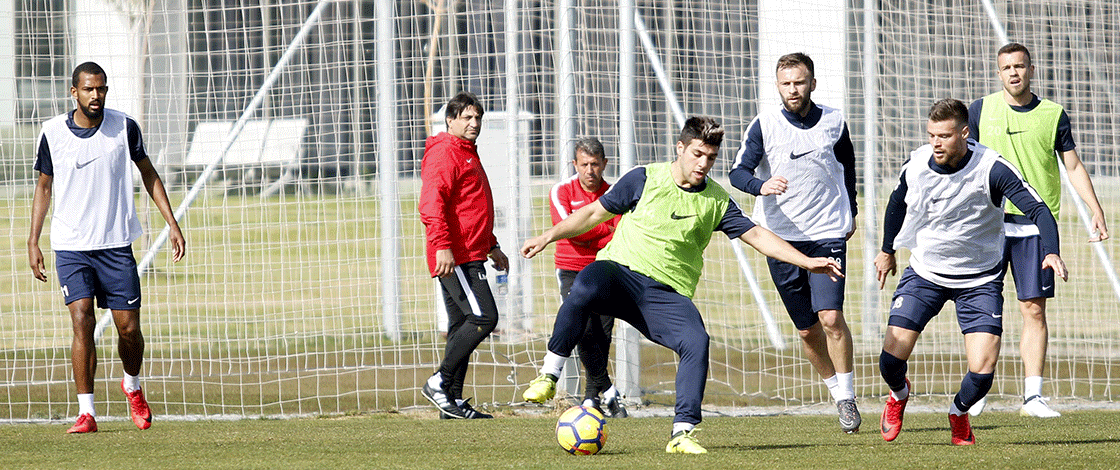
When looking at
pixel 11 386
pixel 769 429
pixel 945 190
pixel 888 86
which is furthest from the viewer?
pixel 888 86

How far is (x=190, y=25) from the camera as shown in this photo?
8.16 meters

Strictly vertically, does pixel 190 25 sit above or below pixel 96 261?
above

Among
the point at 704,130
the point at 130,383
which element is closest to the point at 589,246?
the point at 704,130

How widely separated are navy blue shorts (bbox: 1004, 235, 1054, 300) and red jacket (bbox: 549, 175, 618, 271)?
2454 millimetres

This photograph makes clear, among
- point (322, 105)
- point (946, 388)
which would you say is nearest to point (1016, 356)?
point (946, 388)

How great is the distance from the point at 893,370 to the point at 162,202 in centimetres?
406

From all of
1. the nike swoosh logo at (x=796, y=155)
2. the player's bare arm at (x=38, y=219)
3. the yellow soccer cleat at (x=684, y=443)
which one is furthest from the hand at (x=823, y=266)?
the player's bare arm at (x=38, y=219)

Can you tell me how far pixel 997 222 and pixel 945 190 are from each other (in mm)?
312

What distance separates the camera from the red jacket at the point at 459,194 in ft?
22.6

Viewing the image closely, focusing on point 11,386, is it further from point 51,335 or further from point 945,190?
point 945,190

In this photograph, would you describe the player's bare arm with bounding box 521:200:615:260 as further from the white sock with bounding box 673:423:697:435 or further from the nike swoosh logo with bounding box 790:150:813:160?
the nike swoosh logo with bounding box 790:150:813:160

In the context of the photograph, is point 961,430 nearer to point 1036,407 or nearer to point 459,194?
point 1036,407

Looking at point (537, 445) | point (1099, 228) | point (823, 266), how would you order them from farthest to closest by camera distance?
point (1099, 228) → point (537, 445) → point (823, 266)

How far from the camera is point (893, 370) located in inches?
215
